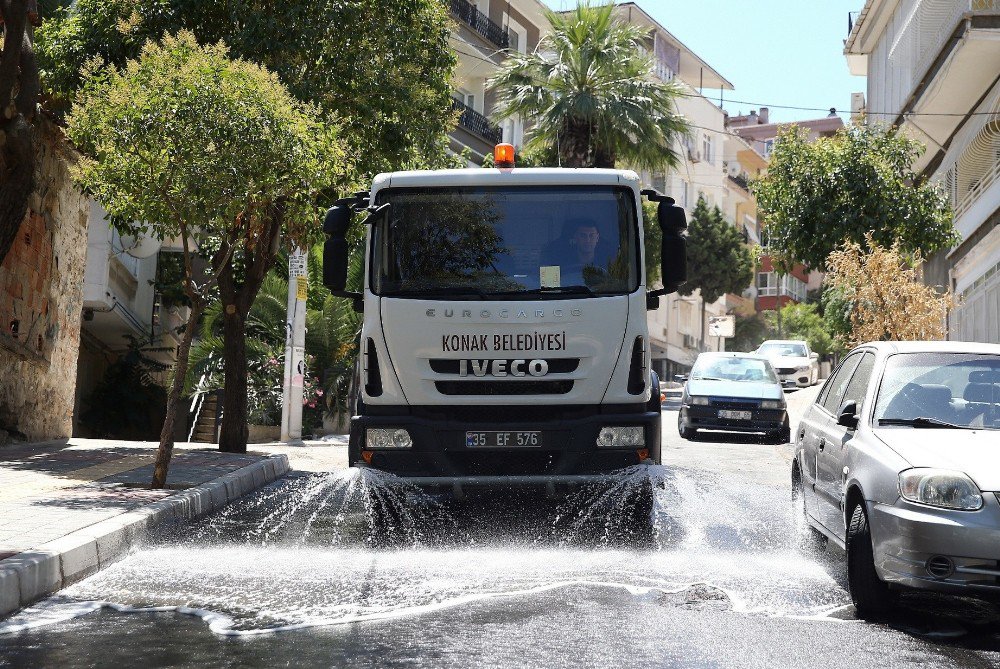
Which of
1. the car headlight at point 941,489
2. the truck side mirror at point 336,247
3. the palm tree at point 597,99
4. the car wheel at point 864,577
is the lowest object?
the car wheel at point 864,577

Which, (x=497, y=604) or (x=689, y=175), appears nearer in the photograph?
(x=497, y=604)

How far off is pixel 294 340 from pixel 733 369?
7713 mm

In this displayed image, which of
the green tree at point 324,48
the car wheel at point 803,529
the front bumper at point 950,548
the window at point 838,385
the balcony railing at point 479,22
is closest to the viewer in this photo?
the front bumper at point 950,548

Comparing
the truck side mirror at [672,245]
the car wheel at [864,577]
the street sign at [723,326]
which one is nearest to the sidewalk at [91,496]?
the truck side mirror at [672,245]

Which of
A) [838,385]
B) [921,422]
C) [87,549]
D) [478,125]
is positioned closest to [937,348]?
[921,422]

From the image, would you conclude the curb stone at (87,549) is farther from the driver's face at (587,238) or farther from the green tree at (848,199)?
the green tree at (848,199)

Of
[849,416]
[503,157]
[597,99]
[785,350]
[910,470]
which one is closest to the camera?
[910,470]

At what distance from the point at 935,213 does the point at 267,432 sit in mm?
14902

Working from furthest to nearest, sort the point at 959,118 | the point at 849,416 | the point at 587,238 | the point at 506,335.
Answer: the point at 959,118
the point at 587,238
the point at 506,335
the point at 849,416

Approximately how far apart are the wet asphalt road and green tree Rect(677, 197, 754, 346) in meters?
53.0

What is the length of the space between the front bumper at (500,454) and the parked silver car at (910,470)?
1.43 m

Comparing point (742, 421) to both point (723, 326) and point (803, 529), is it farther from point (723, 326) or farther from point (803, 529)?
point (723, 326)

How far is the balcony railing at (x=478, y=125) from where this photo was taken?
41781 millimetres

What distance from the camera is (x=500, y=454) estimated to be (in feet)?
29.2
